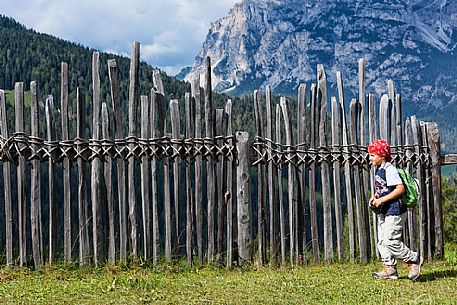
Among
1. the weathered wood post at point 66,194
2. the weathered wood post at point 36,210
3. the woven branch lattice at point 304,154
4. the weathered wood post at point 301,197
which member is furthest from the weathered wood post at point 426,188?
the weathered wood post at point 36,210

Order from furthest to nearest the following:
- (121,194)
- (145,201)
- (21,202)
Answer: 1. (145,201)
2. (121,194)
3. (21,202)

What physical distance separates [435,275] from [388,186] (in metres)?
1.55

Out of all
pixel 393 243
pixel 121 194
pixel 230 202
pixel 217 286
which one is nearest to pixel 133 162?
pixel 121 194

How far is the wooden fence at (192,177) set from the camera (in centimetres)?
820

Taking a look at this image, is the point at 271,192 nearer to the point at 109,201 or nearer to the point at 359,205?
the point at 359,205

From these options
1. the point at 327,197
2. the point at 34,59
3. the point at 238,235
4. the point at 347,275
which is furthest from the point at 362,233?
the point at 34,59

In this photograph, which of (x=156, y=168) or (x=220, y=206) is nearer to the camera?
(x=156, y=168)

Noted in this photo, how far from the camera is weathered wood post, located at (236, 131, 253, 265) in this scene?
888 cm

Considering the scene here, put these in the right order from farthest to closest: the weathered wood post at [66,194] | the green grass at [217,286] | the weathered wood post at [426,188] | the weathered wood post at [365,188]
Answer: the weathered wood post at [426,188]
the weathered wood post at [365,188]
the weathered wood post at [66,194]
the green grass at [217,286]

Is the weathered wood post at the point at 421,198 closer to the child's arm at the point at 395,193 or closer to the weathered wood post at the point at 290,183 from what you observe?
the weathered wood post at the point at 290,183

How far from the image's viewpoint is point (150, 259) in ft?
27.7

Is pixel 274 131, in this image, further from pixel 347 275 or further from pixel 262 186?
pixel 347 275

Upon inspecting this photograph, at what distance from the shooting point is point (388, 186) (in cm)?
774

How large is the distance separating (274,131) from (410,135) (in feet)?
8.15
